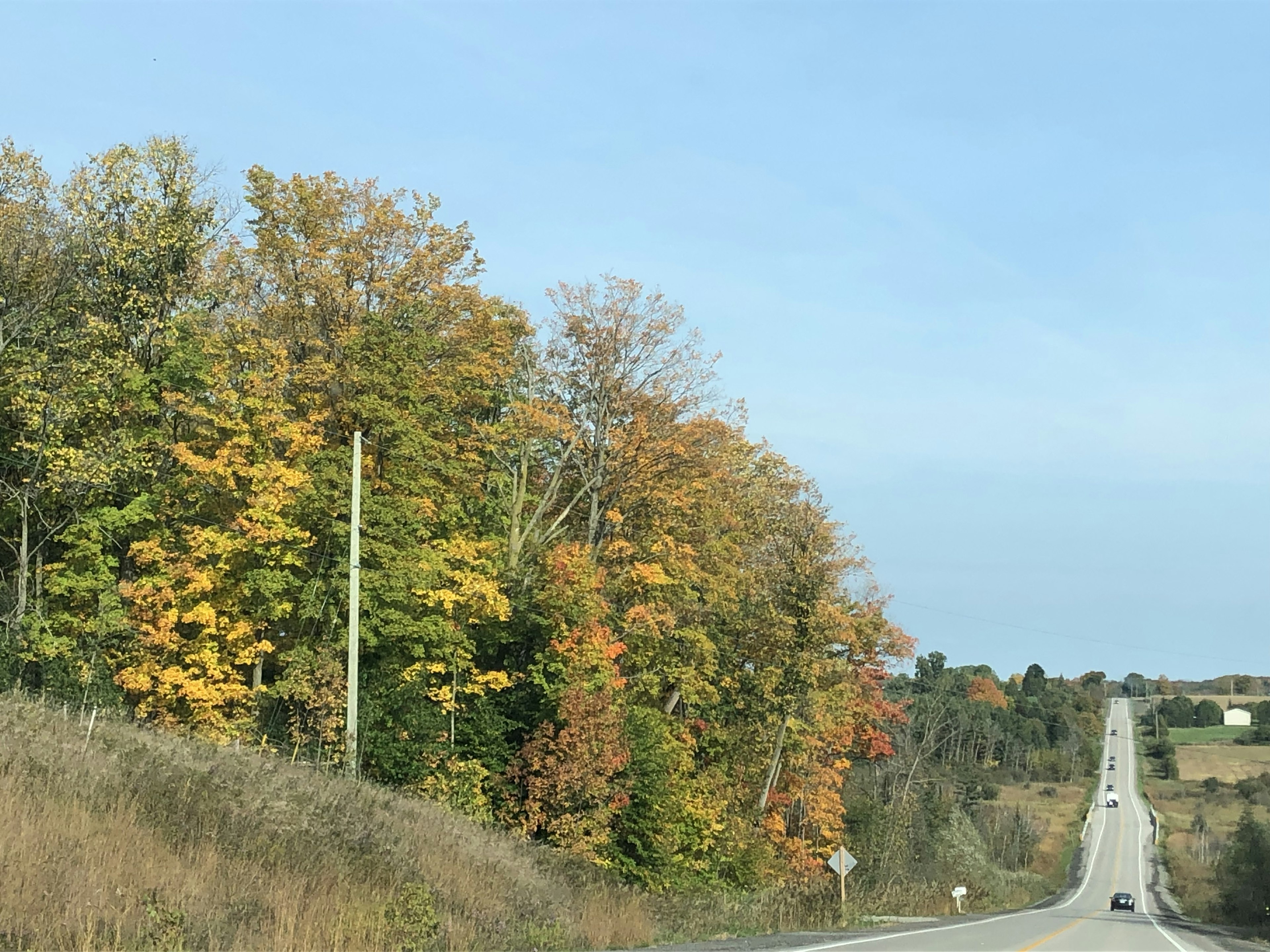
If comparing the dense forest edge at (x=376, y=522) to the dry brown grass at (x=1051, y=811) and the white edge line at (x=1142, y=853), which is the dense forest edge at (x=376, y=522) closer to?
the white edge line at (x=1142, y=853)

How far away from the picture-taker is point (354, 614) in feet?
87.8

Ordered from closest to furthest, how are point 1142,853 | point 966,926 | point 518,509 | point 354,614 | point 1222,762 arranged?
1. point 354,614
2. point 966,926
3. point 518,509
4. point 1142,853
5. point 1222,762

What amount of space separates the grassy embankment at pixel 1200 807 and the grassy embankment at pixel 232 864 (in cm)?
6289

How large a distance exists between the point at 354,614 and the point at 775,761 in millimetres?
24905

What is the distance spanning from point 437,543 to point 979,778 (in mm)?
104717

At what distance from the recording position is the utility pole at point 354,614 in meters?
26.0

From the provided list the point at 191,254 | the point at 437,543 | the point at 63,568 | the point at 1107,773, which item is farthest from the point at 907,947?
the point at 1107,773

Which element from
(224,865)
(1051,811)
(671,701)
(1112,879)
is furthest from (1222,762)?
(224,865)

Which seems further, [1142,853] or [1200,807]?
[1200,807]

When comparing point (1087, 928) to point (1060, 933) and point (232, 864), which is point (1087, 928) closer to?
point (1060, 933)

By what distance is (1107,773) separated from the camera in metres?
178

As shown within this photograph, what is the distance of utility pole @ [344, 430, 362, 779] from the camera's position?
1022 inches

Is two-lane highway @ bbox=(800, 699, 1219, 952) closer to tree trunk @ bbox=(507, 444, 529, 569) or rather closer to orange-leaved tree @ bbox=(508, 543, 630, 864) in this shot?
orange-leaved tree @ bbox=(508, 543, 630, 864)

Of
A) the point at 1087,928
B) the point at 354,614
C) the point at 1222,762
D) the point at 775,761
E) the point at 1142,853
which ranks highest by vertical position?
the point at 354,614
